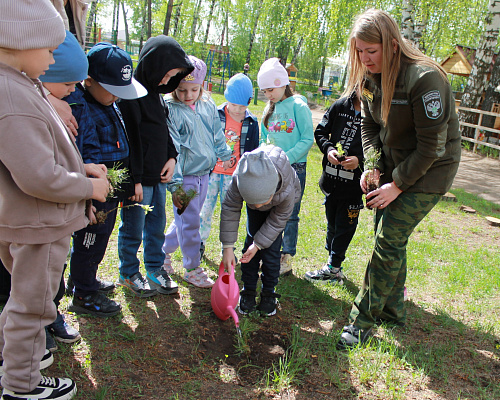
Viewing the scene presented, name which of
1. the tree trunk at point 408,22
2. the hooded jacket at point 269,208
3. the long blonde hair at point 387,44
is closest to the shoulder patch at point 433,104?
the long blonde hair at point 387,44

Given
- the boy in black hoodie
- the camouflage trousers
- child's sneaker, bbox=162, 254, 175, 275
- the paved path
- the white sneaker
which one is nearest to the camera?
the camouflage trousers

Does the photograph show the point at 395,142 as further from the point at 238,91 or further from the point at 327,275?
the point at 238,91

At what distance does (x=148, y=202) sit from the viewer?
10.0 feet

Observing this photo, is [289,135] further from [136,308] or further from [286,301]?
[136,308]

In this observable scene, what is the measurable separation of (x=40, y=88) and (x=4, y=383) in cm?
130

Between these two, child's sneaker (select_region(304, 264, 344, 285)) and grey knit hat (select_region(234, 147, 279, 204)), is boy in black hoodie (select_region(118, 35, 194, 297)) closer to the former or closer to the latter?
grey knit hat (select_region(234, 147, 279, 204))

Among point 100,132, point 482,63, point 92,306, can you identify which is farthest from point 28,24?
point 482,63

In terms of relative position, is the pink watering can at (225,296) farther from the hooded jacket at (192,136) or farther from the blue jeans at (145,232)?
the hooded jacket at (192,136)

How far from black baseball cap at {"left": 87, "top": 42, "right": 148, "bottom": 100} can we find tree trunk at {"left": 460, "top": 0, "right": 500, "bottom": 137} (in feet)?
40.0

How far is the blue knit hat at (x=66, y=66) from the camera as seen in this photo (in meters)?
2.14

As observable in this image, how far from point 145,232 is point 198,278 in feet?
1.84

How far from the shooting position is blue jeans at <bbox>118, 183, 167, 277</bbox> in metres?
2.97

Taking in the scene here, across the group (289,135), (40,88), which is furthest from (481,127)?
(40,88)

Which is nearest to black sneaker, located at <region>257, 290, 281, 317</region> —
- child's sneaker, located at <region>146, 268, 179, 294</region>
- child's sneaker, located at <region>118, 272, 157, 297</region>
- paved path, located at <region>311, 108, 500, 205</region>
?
child's sneaker, located at <region>146, 268, 179, 294</region>
